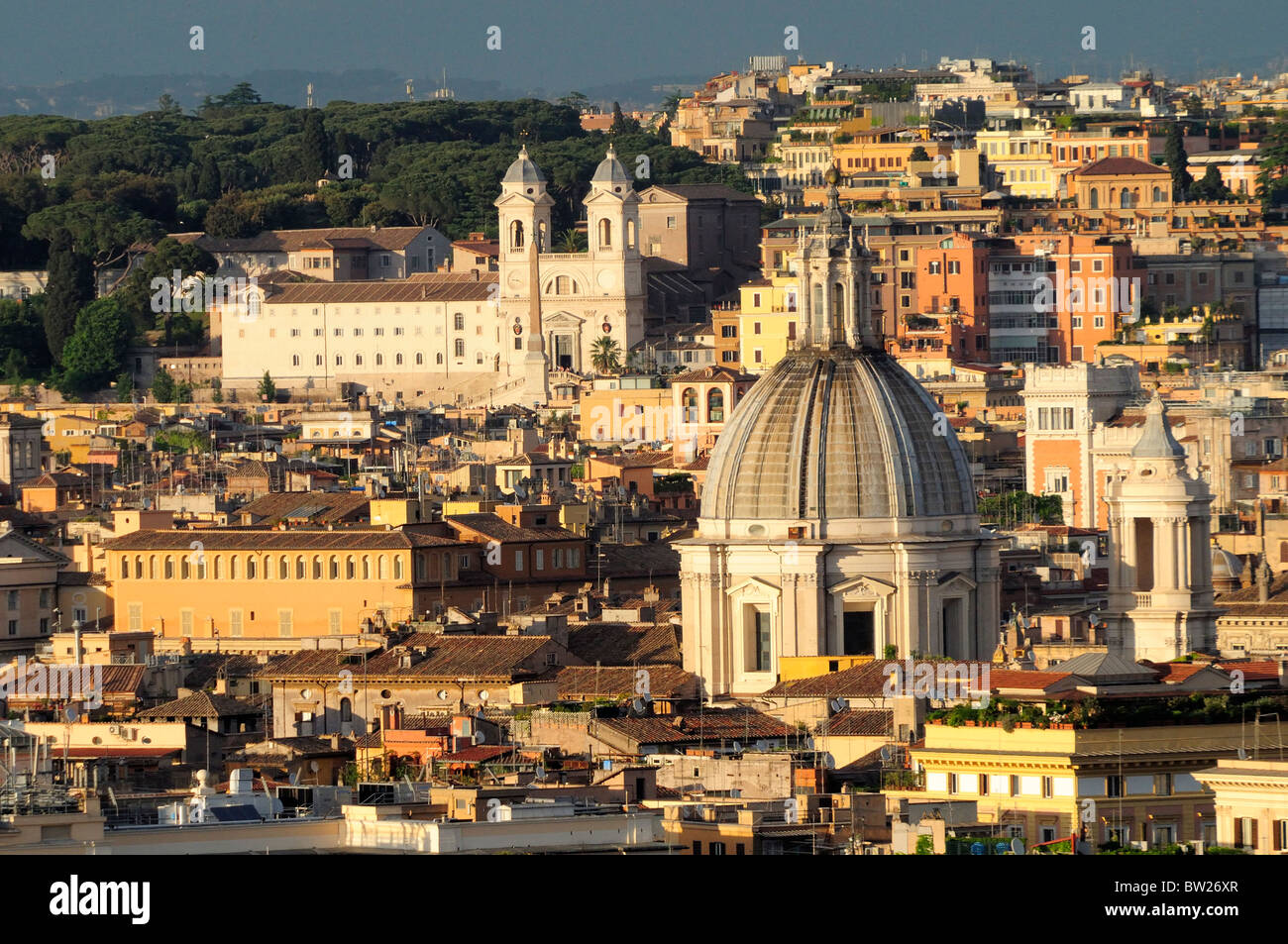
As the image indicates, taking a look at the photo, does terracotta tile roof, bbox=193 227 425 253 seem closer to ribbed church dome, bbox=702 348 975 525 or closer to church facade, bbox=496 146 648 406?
church facade, bbox=496 146 648 406

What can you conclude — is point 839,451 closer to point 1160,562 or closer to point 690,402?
point 1160,562

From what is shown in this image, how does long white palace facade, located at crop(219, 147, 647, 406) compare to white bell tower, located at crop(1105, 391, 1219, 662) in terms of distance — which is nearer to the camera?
white bell tower, located at crop(1105, 391, 1219, 662)

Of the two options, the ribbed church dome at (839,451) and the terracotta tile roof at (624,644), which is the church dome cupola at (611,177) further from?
the ribbed church dome at (839,451)

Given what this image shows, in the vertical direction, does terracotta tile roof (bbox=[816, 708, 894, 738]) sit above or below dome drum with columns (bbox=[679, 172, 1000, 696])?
below

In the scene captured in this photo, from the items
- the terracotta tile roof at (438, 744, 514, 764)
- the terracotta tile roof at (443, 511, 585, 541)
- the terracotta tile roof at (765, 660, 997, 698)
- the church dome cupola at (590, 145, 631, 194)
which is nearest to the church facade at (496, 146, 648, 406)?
the church dome cupola at (590, 145, 631, 194)

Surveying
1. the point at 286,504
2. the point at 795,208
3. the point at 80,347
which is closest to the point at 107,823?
the point at 286,504

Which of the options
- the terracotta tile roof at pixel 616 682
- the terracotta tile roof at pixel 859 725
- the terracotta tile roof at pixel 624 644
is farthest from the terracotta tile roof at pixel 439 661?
the terracotta tile roof at pixel 859 725
